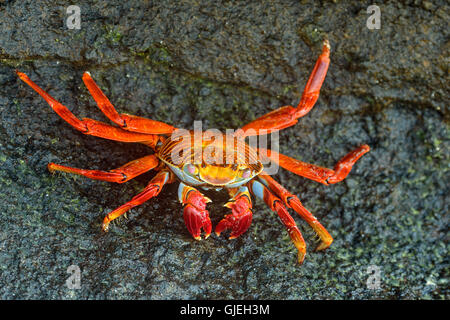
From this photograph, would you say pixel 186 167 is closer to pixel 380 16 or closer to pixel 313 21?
pixel 313 21

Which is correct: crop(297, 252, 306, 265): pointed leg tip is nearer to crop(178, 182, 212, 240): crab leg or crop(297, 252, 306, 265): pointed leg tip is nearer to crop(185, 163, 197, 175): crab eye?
crop(178, 182, 212, 240): crab leg

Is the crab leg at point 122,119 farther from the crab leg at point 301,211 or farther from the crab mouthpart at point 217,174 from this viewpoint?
the crab leg at point 301,211

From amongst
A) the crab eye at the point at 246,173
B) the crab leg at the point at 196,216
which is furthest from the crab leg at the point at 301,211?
the crab leg at the point at 196,216

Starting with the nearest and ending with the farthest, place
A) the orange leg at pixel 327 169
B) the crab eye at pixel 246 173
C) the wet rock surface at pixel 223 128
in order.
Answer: the wet rock surface at pixel 223 128
the crab eye at pixel 246 173
the orange leg at pixel 327 169

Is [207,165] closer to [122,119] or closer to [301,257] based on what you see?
[122,119]

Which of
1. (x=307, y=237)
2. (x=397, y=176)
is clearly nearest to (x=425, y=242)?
(x=397, y=176)

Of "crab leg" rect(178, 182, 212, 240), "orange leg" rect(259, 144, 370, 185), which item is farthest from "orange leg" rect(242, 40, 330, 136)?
"crab leg" rect(178, 182, 212, 240)
